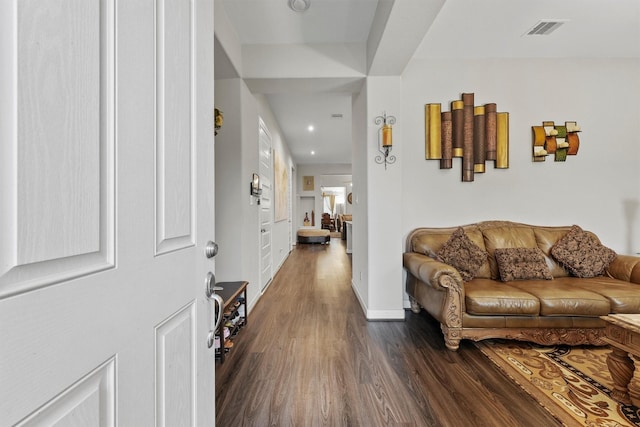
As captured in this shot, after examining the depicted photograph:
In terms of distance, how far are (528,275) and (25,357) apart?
10.8ft

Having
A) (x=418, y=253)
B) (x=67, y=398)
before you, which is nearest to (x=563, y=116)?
(x=418, y=253)

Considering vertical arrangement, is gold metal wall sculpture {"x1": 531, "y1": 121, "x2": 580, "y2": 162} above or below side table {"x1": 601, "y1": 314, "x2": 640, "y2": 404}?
above

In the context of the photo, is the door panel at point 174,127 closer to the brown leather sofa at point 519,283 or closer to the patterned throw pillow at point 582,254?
the brown leather sofa at point 519,283

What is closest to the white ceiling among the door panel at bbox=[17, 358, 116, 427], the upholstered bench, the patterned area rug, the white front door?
the white front door

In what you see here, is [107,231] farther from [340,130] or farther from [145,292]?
[340,130]

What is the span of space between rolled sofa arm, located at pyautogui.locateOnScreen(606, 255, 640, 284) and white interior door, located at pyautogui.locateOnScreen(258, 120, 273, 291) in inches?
146

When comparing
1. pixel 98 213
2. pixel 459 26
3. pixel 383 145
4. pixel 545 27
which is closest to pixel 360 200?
pixel 383 145

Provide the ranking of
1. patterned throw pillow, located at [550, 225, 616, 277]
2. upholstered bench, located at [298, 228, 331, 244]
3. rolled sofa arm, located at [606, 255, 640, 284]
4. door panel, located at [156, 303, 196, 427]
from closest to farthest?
door panel, located at [156, 303, 196, 427]
rolled sofa arm, located at [606, 255, 640, 284]
patterned throw pillow, located at [550, 225, 616, 277]
upholstered bench, located at [298, 228, 331, 244]

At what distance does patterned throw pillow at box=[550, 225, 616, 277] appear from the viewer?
2.80 m

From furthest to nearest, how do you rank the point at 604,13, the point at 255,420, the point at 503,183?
the point at 503,183 < the point at 604,13 < the point at 255,420

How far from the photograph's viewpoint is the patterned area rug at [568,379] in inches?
62.0

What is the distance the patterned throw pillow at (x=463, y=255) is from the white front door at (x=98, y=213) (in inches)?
97.5

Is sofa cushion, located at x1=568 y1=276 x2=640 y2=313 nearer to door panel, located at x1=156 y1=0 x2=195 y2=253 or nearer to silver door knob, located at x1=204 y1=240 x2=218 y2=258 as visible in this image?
silver door knob, located at x1=204 y1=240 x2=218 y2=258

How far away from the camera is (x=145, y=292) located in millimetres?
612
